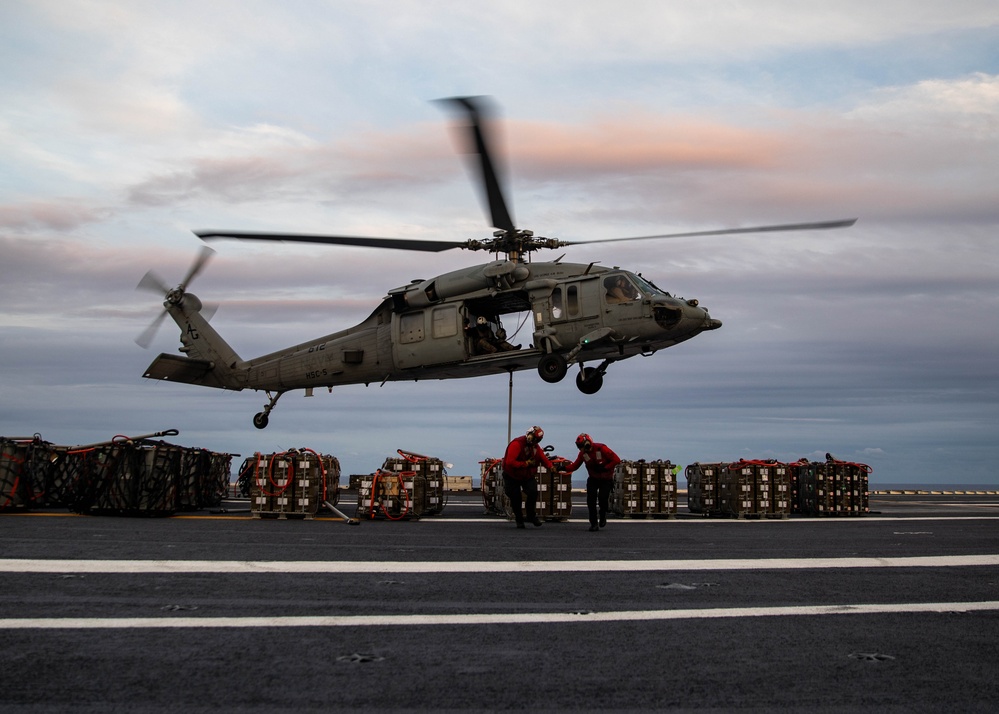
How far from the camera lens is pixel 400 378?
24.3 meters

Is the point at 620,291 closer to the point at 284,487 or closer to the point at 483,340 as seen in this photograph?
the point at 483,340

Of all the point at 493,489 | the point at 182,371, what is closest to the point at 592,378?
the point at 493,489

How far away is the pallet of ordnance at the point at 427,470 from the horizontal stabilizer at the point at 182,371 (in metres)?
11.8

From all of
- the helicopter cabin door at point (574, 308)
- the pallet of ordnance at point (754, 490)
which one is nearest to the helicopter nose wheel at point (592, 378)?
the helicopter cabin door at point (574, 308)

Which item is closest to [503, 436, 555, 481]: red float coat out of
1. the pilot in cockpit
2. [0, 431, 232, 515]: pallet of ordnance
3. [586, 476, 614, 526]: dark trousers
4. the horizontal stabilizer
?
[586, 476, 614, 526]: dark trousers

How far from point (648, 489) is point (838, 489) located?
6.40 m

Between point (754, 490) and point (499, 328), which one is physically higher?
point (499, 328)

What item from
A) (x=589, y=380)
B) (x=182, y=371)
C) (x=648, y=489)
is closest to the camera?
(x=648, y=489)

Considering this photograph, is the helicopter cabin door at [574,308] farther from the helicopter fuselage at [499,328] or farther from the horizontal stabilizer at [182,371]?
the horizontal stabilizer at [182,371]

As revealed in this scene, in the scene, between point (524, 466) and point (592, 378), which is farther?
point (592, 378)

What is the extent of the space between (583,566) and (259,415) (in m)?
19.2

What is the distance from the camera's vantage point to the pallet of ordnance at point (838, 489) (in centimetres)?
2330

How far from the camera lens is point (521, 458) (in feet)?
53.1

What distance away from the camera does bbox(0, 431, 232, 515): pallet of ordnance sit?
55.9ft
